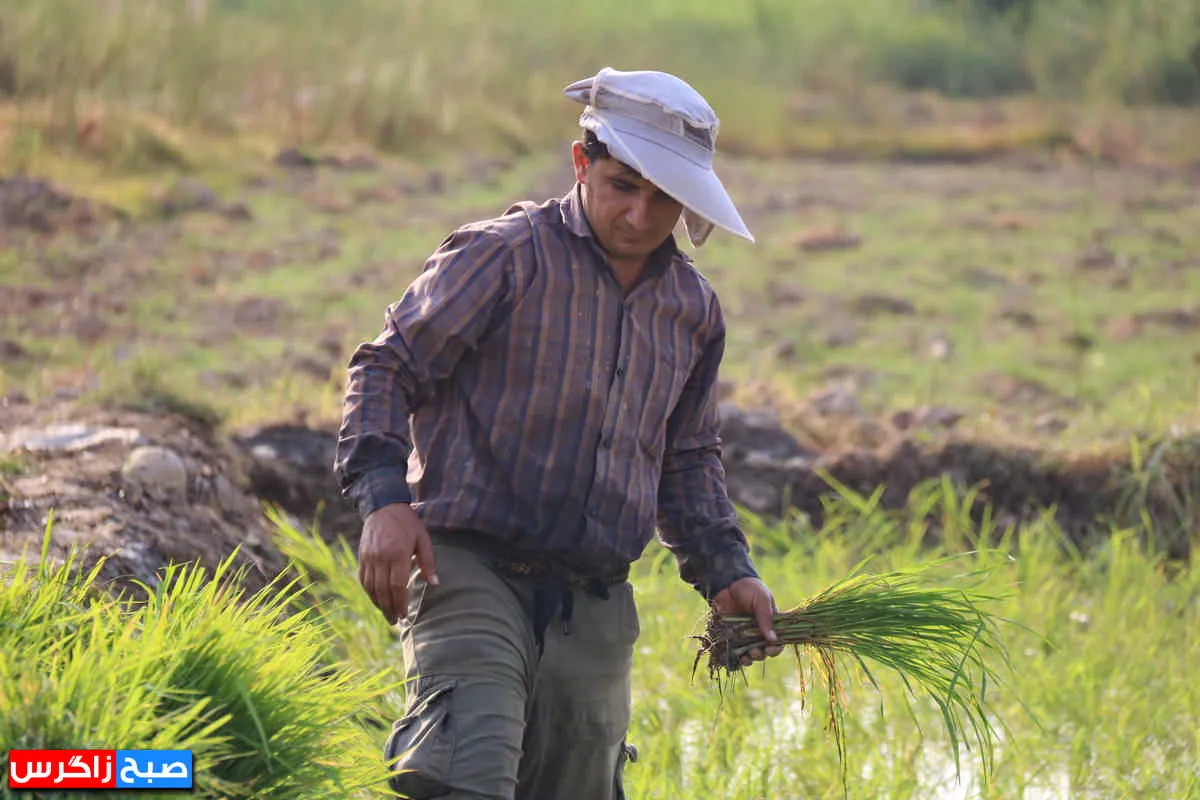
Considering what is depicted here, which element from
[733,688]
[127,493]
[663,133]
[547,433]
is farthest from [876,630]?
[127,493]

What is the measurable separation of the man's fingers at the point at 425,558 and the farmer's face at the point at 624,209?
64 cm

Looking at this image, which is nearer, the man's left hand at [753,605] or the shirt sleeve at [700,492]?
the man's left hand at [753,605]

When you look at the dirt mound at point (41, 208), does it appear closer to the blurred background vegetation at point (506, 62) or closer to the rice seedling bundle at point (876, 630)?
the blurred background vegetation at point (506, 62)

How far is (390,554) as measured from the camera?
265cm

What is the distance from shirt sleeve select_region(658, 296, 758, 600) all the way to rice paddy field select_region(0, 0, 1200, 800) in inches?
9.4

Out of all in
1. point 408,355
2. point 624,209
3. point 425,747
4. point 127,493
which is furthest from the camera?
point 127,493

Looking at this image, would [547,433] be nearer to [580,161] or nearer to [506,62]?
[580,161]

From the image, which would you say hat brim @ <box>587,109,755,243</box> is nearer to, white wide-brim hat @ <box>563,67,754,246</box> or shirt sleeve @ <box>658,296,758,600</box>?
white wide-brim hat @ <box>563,67,754,246</box>

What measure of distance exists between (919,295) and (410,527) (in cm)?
776

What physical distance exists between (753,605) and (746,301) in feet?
22.1

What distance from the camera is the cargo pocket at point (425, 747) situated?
8.63ft

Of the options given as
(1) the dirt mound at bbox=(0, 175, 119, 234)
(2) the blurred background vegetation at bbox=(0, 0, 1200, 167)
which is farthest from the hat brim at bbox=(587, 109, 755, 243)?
(2) the blurred background vegetation at bbox=(0, 0, 1200, 167)

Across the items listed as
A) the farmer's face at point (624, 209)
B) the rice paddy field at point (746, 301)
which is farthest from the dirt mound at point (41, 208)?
the farmer's face at point (624, 209)

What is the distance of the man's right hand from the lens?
265cm
